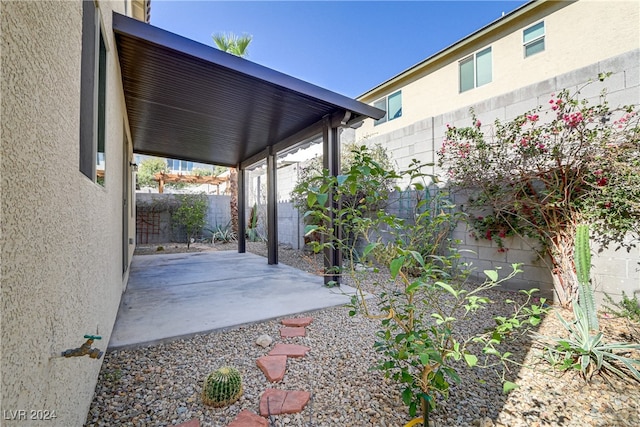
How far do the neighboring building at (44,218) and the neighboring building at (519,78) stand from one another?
545 centimetres

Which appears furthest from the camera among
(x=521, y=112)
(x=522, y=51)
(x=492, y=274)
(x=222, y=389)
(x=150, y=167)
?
(x=150, y=167)

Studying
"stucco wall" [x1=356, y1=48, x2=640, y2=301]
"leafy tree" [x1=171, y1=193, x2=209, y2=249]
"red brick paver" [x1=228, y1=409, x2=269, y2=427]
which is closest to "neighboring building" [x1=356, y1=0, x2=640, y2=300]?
"stucco wall" [x1=356, y1=48, x2=640, y2=301]

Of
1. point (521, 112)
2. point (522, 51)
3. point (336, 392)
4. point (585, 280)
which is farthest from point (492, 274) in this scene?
point (522, 51)

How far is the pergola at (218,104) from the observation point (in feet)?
11.5

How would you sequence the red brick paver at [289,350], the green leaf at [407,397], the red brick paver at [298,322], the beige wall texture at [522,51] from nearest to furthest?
the green leaf at [407,397]
the red brick paver at [289,350]
the red brick paver at [298,322]
the beige wall texture at [522,51]

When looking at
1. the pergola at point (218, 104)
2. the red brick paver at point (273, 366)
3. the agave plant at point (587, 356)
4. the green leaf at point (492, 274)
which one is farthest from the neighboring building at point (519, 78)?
the red brick paver at point (273, 366)

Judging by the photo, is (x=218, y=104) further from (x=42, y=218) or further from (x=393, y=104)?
(x=393, y=104)

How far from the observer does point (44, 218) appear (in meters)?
1.12

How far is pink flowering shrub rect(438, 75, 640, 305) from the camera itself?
3496 millimetres

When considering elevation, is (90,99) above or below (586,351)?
above

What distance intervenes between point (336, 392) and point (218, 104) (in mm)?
4670

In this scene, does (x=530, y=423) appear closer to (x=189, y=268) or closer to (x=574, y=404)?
(x=574, y=404)

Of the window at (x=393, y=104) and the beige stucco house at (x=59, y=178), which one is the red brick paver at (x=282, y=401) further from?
the window at (x=393, y=104)

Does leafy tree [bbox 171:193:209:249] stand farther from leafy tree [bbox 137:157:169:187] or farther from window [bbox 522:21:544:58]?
leafy tree [bbox 137:157:169:187]
